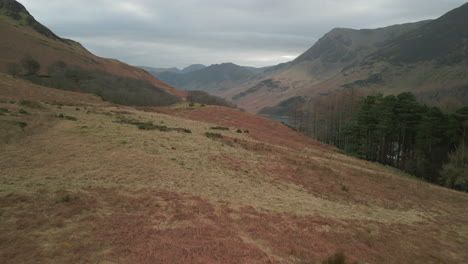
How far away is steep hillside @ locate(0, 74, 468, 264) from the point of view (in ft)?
23.5

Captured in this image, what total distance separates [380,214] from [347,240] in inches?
247

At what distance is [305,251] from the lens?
27.1 feet

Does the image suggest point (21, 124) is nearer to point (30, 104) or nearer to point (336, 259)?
point (30, 104)

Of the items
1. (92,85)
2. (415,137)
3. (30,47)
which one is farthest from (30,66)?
(415,137)

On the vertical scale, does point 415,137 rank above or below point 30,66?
below

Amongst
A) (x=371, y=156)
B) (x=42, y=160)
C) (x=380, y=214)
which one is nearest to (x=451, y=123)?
(x=371, y=156)

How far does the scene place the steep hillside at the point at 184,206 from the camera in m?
7.16

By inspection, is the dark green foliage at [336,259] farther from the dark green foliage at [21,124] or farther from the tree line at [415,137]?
the tree line at [415,137]

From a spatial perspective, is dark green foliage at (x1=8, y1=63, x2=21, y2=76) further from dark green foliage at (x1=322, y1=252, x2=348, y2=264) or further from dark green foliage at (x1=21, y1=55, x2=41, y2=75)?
dark green foliage at (x1=322, y1=252, x2=348, y2=264)

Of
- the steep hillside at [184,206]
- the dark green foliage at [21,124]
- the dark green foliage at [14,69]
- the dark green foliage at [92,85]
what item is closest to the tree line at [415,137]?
the steep hillside at [184,206]

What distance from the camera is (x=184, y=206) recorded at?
33.7ft

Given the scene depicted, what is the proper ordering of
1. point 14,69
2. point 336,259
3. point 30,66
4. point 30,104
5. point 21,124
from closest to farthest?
point 336,259
point 21,124
point 30,104
point 14,69
point 30,66

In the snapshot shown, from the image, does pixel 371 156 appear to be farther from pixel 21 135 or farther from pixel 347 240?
pixel 21 135

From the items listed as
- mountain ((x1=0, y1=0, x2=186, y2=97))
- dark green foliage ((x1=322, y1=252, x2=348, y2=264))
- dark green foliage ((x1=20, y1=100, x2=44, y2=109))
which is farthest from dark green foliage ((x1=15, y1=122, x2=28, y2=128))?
mountain ((x1=0, y1=0, x2=186, y2=97))
